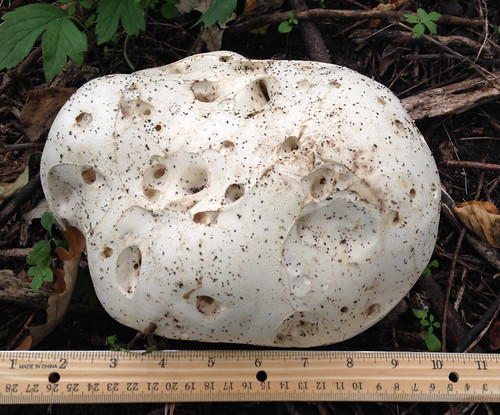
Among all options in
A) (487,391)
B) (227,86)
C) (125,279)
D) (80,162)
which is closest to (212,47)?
(227,86)

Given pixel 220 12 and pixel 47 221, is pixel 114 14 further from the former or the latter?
pixel 47 221

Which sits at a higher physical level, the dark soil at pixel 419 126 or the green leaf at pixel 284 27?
the green leaf at pixel 284 27

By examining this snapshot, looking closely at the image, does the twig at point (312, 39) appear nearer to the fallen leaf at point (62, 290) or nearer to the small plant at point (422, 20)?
the small plant at point (422, 20)

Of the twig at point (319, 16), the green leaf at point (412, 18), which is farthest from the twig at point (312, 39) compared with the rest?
the green leaf at point (412, 18)

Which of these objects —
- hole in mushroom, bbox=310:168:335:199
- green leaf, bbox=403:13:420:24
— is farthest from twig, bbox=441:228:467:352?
green leaf, bbox=403:13:420:24

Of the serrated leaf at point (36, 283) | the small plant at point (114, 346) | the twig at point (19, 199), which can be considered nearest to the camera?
the small plant at point (114, 346)

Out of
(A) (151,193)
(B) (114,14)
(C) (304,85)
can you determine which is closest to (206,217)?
(A) (151,193)
